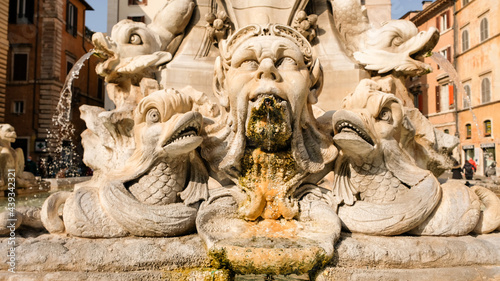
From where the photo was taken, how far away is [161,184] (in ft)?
8.55

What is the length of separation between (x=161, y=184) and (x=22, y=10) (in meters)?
27.7

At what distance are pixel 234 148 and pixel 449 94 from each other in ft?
92.7

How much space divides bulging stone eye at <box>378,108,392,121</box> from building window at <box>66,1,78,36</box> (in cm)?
2878

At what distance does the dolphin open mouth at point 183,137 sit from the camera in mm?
2502

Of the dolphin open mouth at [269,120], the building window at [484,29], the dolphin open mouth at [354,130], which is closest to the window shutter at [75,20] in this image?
the building window at [484,29]

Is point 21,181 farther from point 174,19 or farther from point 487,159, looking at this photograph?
point 487,159

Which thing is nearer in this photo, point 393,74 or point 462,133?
point 393,74

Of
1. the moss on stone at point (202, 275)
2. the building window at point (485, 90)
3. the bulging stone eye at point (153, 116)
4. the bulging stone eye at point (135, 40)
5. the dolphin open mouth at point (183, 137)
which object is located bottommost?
the moss on stone at point (202, 275)

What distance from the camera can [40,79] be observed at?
Result: 976 inches

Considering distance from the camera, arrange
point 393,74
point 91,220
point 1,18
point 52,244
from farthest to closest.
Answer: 1. point 1,18
2. point 393,74
3. point 91,220
4. point 52,244

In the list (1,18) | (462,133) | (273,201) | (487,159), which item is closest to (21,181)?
(273,201)

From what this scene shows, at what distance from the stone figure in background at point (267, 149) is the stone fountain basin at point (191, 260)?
0.19 m

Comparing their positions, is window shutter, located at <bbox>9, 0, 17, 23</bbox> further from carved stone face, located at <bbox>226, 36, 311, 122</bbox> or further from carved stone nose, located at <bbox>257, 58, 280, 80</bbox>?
carved stone nose, located at <bbox>257, 58, 280, 80</bbox>

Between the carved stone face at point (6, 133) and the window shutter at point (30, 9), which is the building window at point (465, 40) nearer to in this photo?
the carved stone face at point (6, 133)
